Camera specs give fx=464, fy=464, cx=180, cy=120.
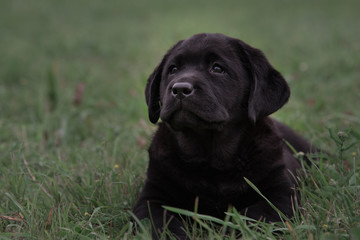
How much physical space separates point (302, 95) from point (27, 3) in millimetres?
12691

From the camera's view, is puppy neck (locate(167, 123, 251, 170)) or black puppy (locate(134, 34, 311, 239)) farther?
puppy neck (locate(167, 123, 251, 170))

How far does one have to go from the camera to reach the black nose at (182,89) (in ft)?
7.88

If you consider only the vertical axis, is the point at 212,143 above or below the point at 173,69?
below

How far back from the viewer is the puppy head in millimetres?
2443

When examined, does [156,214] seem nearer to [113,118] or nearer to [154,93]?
[154,93]

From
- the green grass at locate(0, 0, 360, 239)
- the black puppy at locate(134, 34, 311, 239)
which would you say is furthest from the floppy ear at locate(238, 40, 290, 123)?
the green grass at locate(0, 0, 360, 239)

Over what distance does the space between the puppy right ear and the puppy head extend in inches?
3.5

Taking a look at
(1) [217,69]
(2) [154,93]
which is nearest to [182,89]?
(1) [217,69]

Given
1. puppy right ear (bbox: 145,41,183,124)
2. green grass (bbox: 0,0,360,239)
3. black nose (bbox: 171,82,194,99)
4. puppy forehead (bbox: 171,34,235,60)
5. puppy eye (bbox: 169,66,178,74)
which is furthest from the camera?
puppy right ear (bbox: 145,41,183,124)

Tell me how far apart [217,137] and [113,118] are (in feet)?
6.96

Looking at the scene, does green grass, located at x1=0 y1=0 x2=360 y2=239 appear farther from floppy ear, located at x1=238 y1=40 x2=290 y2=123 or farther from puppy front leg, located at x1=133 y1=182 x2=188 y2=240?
floppy ear, located at x1=238 y1=40 x2=290 y2=123

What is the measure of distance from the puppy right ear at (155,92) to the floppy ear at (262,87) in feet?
1.62

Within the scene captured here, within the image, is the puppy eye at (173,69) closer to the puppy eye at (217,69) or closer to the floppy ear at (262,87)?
the puppy eye at (217,69)

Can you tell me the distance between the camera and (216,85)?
2586 millimetres
